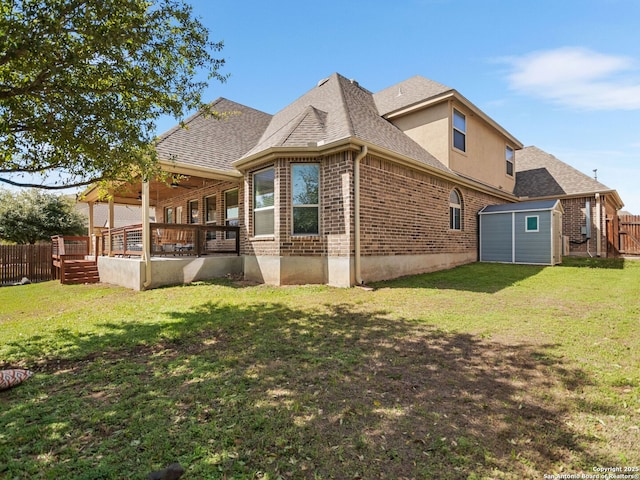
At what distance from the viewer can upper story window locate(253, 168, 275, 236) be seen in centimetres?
957

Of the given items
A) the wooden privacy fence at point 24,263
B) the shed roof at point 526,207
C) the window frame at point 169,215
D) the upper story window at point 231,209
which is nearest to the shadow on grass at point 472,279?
the shed roof at point 526,207

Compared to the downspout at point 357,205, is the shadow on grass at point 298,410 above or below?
below

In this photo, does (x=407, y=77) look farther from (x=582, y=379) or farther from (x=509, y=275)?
(x=582, y=379)

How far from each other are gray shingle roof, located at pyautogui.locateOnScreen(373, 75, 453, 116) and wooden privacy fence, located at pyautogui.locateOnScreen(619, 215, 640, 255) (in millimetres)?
11320

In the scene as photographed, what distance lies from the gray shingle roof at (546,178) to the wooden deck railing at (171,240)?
16.4 meters

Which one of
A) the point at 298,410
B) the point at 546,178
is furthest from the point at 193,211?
the point at 546,178

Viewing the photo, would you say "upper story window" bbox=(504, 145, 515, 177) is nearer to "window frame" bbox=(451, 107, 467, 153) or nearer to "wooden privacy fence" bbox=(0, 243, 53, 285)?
"window frame" bbox=(451, 107, 467, 153)

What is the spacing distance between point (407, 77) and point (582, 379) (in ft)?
51.1

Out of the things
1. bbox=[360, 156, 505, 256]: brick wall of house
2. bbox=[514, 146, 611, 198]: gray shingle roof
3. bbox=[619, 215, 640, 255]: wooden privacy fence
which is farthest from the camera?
bbox=[514, 146, 611, 198]: gray shingle roof

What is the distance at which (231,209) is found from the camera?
12.9 meters

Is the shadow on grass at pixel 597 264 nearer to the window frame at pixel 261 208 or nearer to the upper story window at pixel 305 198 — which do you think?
the upper story window at pixel 305 198

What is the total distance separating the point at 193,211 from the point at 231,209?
11.4 feet

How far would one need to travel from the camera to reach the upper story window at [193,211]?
15.1 meters

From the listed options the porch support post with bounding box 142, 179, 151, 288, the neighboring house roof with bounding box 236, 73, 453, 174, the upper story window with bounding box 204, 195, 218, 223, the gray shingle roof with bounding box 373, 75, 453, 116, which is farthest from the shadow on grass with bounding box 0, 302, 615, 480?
the gray shingle roof with bounding box 373, 75, 453, 116
